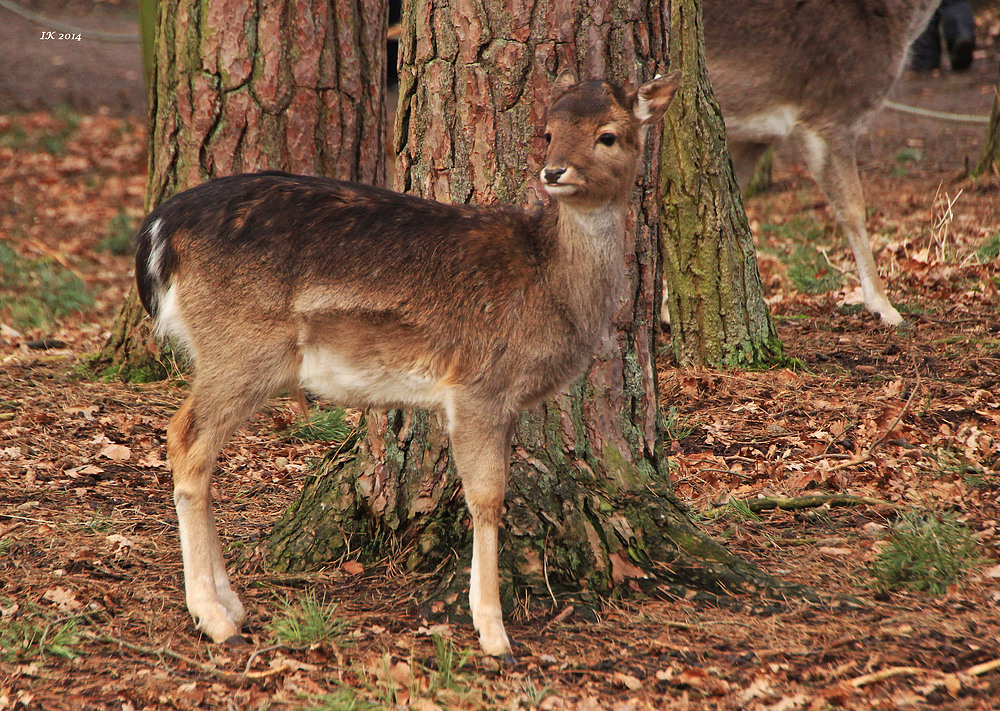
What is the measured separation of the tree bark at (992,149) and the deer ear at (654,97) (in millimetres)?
7647

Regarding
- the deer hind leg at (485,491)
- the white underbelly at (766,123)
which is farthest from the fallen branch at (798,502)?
the white underbelly at (766,123)

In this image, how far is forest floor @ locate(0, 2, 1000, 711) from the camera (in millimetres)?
3178

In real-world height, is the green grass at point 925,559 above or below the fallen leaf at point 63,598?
above

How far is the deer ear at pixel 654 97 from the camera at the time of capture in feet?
11.0

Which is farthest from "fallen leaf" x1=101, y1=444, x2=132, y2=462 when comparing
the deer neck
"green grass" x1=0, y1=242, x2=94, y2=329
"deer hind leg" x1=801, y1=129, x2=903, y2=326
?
"deer hind leg" x1=801, y1=129, x2=903, y2=326

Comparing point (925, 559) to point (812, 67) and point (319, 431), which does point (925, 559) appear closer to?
point (319, 431)

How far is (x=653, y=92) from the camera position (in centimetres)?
338

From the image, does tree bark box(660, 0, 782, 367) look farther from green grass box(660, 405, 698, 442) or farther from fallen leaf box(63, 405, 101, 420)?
fallen leaf box(63, 405, 101, 420)

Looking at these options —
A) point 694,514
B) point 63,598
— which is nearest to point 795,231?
point 694,514

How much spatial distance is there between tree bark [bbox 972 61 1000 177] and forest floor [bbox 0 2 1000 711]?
1877 mm

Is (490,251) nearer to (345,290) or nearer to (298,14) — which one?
(345,290)

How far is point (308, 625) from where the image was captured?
3.47 meters

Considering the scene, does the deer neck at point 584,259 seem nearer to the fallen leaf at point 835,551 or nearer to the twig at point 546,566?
the twig at point 546,566

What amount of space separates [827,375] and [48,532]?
4.37 metres
